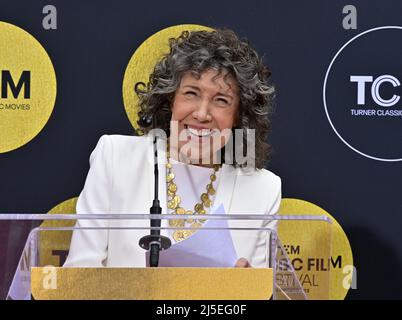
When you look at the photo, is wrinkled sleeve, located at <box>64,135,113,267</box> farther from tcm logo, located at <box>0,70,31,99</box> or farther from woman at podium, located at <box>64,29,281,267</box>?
tcm logo, located at <box>0,70,31,99</box>

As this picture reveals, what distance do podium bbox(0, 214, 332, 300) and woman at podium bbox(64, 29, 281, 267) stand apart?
420mm

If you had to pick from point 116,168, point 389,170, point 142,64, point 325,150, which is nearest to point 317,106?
point 325,150

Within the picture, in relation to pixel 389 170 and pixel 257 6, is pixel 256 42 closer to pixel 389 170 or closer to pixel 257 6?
pixel 257 6

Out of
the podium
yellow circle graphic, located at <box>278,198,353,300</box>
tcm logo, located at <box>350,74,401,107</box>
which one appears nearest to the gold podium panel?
the podium

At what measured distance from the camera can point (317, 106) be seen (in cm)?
244

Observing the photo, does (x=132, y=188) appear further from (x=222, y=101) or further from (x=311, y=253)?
(x=311, y=253)

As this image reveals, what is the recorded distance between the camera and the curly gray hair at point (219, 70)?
6.92 feet

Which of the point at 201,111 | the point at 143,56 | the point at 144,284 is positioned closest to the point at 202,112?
the point at 201,111

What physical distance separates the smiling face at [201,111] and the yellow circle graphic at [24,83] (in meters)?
0.44

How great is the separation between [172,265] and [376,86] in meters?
1.20

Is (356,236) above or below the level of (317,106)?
below

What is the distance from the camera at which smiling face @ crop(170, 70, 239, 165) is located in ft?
6.84

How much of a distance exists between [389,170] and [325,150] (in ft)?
0.63

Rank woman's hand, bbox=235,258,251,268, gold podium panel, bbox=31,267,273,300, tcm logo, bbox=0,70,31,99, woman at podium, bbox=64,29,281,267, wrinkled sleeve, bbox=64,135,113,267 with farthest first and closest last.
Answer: tcm logo, bbox=0,70,31,99 → woman at podium, bbox=64,29,281,267 → wrinkled sleeve, bbox=64,135,113,267 → woman's hand, bbox=235,258,251,268 → gold podium panel, bbox=31,267,273,300
